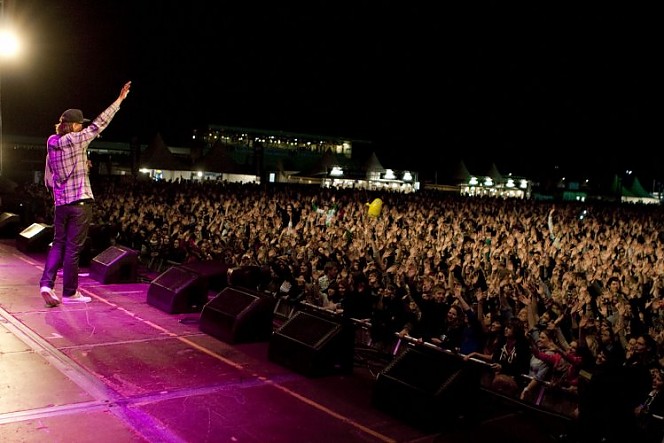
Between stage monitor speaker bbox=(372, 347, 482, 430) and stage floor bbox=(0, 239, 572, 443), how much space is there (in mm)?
72

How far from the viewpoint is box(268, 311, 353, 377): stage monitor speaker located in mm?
3902

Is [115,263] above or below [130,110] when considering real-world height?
below

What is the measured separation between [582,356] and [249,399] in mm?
2621

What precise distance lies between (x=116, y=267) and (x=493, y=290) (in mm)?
3953

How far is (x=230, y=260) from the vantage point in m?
8.59

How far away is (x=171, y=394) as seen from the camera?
11.0 feet

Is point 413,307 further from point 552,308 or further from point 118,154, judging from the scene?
point 118,154

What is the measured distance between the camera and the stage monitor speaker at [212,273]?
219 inches

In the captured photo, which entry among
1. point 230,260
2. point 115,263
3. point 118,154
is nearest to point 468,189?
point 118,154

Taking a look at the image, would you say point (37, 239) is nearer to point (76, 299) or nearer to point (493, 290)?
point (76, 299)

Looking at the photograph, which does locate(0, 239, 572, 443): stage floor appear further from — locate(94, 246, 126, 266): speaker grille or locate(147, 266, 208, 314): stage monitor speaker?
locate(94, 246, 126, 266): speaker grille

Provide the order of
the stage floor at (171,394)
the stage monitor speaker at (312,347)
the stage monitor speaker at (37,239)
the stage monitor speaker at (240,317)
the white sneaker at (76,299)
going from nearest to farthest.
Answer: the stage floor at (171,394)
the stage monitor speaker at (312,347)
the stage monitor speaker at (240,317)
the white sneaker at (76,299)
the stage monitor speaker at (37,239)

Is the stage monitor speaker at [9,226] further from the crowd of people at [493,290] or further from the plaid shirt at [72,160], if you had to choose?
the plaid shirt at [72,160]

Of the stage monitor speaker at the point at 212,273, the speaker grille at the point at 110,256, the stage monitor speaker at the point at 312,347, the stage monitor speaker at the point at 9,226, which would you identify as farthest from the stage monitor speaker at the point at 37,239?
the stage monitor speaker at the point at 312,347
